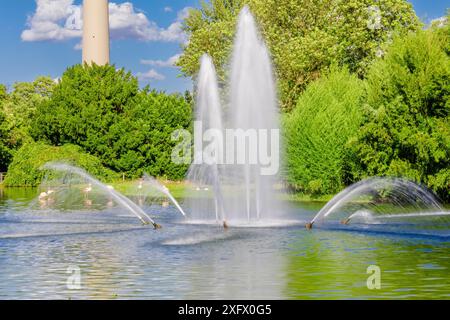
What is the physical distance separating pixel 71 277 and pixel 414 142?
26.8m

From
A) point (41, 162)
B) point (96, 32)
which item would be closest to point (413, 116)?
point (41, 162)

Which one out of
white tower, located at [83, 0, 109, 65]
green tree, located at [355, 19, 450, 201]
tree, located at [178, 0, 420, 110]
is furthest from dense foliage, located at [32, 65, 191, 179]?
green tree, located at [355, 19, 450, 201]

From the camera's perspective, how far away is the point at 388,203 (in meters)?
44.6

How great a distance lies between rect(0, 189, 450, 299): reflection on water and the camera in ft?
52.1

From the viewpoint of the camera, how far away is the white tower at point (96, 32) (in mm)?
78600

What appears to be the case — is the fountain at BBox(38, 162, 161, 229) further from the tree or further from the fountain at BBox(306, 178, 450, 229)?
the tree

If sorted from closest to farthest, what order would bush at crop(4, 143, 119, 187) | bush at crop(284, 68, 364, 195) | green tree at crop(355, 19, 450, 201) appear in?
green tree at crop(355, 19, 450, 201) < bush at crop(284, 68, 364, 195) < bush at crop(4, 143, 119, 187)

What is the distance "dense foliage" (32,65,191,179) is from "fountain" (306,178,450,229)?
1180 inches

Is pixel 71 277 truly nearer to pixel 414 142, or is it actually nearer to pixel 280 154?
pixel 414 142

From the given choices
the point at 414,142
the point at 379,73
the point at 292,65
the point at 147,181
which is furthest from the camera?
the point at 147,181

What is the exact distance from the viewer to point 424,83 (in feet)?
138

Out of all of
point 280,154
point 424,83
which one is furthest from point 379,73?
point 280,154
